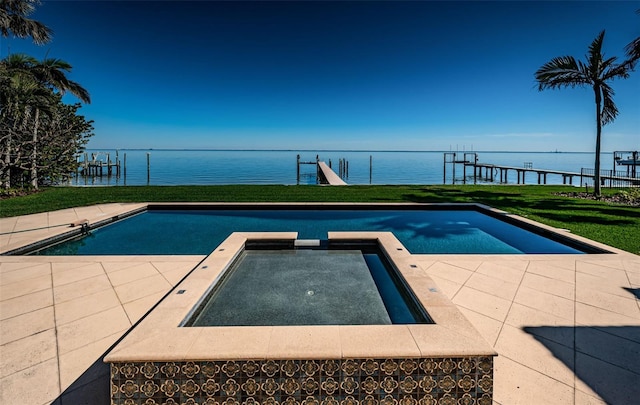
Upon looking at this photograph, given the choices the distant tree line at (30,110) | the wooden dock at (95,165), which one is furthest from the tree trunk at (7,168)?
the wooden dock at (95,165)

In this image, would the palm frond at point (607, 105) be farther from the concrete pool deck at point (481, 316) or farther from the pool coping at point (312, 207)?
the concrete pool deck at point (481, 316)

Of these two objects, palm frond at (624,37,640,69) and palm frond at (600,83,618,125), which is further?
palm frond at (600,83,618,125)

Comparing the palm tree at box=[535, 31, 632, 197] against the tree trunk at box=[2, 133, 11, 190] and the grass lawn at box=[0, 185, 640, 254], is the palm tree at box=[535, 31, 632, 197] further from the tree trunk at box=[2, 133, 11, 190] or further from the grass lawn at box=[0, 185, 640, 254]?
the tree trunk at box=[2, 133, 11, 190]

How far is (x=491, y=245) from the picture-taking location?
5.85 meters

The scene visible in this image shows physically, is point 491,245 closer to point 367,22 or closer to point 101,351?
point 101,351

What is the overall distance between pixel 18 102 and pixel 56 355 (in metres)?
14.5

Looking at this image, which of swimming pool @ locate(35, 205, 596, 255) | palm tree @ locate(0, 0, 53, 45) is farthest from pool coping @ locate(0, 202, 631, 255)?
palm tree @ locate(0, 0, 53, 45)

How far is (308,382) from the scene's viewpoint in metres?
1.79

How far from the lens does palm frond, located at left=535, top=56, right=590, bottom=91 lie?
413 inches

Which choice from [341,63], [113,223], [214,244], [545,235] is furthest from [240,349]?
[341,63]

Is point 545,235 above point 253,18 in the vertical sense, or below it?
below

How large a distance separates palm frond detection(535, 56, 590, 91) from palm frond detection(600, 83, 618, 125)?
2.01 ft

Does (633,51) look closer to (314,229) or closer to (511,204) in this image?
(511,204)

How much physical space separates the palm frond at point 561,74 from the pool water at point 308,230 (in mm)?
6002
